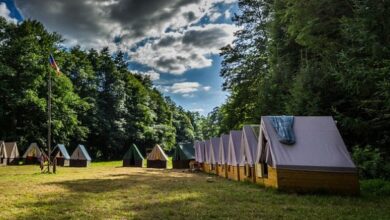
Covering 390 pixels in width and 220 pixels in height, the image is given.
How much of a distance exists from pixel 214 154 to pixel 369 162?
1299 centimetres

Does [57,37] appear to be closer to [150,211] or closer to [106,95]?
[106,95]

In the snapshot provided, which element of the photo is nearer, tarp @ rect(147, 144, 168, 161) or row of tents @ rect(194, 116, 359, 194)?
row of tents @ rect(194, 116, 359, 194)

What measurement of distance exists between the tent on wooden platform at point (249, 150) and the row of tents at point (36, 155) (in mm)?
25988

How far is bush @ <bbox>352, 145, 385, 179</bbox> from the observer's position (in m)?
12.3

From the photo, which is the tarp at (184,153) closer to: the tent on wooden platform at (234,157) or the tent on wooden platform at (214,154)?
the tent on wooden platform at (214,154)

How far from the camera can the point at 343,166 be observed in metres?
9.92

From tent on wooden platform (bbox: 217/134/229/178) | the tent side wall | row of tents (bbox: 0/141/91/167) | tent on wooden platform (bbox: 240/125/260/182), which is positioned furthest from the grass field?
row of tents (bbox: 0/141/91/167)

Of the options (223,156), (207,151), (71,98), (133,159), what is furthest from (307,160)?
(71,98)

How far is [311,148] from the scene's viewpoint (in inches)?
424

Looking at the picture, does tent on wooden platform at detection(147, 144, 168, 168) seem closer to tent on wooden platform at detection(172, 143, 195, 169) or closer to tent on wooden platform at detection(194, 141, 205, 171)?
tent on wooden platform at detection(172, 143, 195, 169)

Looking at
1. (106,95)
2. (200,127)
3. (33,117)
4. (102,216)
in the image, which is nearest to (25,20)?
(33,117)

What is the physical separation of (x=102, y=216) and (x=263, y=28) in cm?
2444

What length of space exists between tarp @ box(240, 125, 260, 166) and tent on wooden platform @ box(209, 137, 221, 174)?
7.73 m

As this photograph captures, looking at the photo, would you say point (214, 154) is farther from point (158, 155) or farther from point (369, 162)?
point (158, 155)
